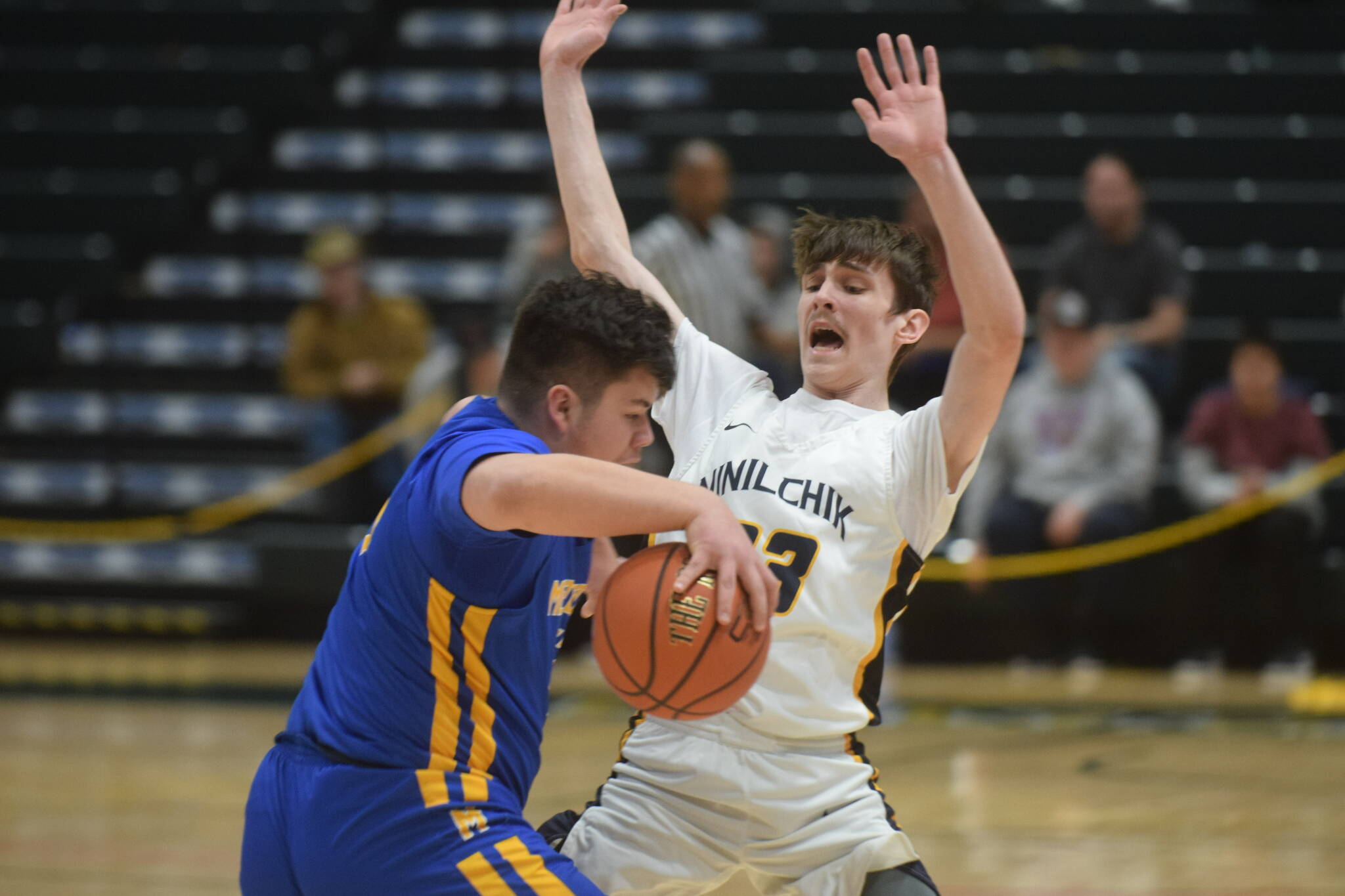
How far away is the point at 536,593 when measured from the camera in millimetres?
2773

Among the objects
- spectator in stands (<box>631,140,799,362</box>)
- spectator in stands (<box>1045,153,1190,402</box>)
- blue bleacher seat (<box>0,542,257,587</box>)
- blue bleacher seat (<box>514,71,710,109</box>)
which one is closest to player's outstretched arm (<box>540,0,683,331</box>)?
spectator in stands (<box>631,140,799,362</box>)

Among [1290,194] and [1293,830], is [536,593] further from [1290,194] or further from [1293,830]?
[1290,194]

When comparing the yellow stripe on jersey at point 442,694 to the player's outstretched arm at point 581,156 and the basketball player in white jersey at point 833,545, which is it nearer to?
the basketball player in white jersey at point 833,545

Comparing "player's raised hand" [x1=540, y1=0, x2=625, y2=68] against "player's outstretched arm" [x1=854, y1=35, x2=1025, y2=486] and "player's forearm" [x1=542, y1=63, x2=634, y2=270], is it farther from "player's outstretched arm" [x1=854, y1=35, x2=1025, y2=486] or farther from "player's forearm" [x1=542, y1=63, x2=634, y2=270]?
"player's outstretched arm" [x1=854, y1=35, x2=1025, y2=486]

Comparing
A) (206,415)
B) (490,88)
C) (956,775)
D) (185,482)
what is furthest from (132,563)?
(956,775)

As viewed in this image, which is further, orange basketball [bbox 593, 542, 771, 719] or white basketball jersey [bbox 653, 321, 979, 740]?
white basketball jersey [bbox 653, 321, 979, 740]

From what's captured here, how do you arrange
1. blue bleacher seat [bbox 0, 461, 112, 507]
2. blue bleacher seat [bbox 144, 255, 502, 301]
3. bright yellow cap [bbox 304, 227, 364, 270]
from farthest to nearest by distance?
blue bleacher seat [bbox 144, 255, 502, 301]
blue bleacher seat [bbox 0, 461, 112, 507]
bright yellow cap [bbox 304, 227, 364, 270]

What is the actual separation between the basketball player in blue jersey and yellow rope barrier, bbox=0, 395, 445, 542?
6.49 metres

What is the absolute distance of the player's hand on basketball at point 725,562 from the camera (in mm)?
2494

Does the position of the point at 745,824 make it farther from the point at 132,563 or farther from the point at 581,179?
the point at 132,563

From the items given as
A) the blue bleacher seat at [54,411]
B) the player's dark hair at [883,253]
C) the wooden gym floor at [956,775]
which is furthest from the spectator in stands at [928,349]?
the blue bleacher seat at [54,411]

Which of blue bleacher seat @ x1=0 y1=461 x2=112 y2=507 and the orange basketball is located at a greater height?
the orange basketball

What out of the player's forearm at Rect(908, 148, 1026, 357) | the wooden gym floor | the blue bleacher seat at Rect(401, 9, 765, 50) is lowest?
the wooden gym floor

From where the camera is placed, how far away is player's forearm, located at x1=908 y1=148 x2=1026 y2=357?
9.31ft
